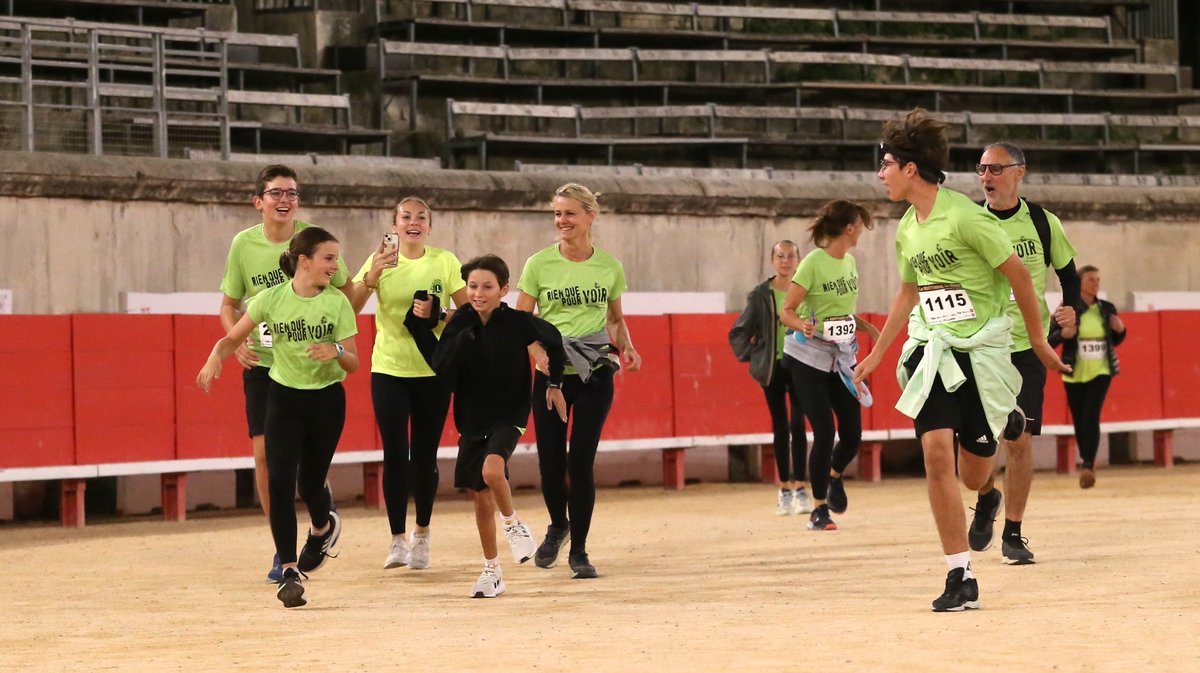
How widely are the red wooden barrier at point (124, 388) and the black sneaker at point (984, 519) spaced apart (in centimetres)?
661

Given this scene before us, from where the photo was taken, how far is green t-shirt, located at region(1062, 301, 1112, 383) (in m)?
16.2

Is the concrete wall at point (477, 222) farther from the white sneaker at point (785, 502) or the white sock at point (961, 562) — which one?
the white sock at point (961, 562)

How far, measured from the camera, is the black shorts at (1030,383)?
32.1 ft

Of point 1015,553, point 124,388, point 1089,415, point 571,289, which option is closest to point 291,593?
point 571,289

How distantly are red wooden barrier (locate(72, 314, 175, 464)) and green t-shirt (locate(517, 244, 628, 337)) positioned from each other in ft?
16.9

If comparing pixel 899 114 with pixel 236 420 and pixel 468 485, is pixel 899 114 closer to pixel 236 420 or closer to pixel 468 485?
pixel 236 420

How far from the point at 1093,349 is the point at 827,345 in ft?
15.6

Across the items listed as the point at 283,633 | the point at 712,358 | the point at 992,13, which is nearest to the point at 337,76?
the point at 712,358

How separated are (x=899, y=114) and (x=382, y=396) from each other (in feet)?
45.3

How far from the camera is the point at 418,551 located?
1055cm

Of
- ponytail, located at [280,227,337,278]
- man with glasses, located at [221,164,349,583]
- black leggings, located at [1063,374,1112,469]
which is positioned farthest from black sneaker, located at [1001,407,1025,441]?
black leggings, located at [1063,374,1112,469]

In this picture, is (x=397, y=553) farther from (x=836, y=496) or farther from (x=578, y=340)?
(x=836, y=496)

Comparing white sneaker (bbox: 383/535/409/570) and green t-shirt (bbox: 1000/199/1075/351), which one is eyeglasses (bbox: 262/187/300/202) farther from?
green t-shirt (bbox: 1000/199/1075/351)

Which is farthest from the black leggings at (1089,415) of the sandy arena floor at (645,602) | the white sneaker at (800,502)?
the white sneaker at (800,502)
